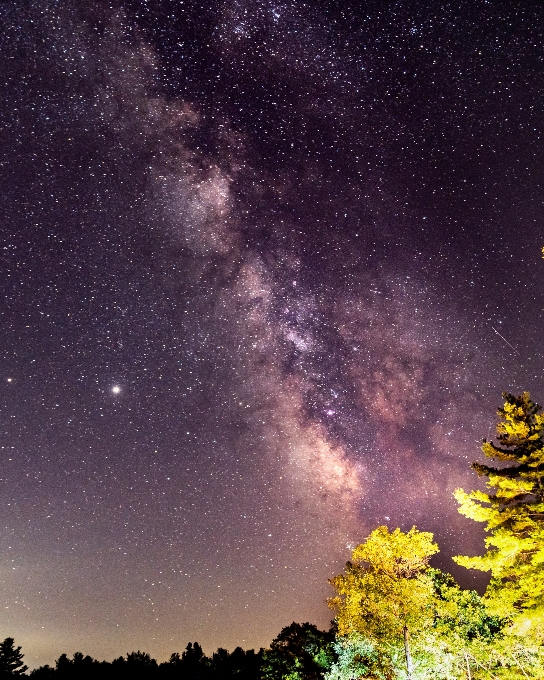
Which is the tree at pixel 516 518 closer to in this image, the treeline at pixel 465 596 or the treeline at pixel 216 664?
the treeline at pixel 465 596

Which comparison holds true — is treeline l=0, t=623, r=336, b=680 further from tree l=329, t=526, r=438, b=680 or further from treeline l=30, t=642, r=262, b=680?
tree l=329, t=526, r=438, b=680

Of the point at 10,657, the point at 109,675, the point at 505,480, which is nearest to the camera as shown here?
the point at 505,480

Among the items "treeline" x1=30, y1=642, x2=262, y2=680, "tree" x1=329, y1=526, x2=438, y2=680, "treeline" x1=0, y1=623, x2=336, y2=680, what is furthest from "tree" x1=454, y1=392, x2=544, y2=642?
"treeline" x1=30, y1=642, x2=262, y2=680

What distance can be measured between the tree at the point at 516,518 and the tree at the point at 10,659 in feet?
203

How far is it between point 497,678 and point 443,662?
3.74m

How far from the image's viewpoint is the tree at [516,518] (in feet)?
45.1

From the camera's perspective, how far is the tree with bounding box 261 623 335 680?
151 feet

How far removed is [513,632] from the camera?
13.9 m

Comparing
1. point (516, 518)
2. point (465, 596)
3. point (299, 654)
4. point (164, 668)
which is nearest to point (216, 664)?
point (164, 668)

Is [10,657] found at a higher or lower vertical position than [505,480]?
lower

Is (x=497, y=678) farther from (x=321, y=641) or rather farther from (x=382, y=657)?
(x=321, y=641)

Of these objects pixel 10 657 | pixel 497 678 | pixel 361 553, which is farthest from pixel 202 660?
pixel 497 678

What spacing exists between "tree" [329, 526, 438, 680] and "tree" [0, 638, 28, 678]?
51.4 meters

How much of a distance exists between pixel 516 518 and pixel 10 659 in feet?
218
